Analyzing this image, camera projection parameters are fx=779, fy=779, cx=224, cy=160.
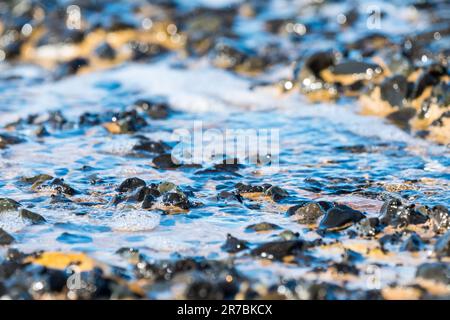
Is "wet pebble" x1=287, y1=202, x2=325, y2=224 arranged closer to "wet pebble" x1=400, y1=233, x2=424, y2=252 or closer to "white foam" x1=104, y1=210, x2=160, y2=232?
"wet pebble" x1=400, y1=233, x2=424, y2=252

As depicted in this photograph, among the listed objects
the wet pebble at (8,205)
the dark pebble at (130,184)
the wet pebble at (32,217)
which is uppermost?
the dark pebble at (130,184)

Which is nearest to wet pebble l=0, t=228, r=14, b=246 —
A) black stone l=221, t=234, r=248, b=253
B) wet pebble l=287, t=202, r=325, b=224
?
black stone l=221, t=234, r=248, b=253

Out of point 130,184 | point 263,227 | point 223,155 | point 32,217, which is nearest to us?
point 263,227

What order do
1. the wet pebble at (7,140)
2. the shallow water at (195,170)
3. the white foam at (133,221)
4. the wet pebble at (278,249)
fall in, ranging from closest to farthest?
the wet pebble at (278,249), the shallow water at (195,170), the white foam at (133,221), the wet pebble at (7,140)

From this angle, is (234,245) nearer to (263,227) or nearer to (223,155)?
(263,227)

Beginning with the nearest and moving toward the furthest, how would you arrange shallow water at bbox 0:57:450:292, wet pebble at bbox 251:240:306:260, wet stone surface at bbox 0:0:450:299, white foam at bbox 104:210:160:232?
wet stone surface at bbox 0:0:450:299 < wet pebble at bbox 251:240:306:260 < shallow water at bbox 0:57:450:292 < white foam at bbox 104:210:160:232

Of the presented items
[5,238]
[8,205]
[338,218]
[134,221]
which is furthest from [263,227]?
[8,205]

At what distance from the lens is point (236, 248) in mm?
4473

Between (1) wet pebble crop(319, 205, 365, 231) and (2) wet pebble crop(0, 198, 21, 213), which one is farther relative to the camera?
(2) wet pebble crop(0, 198, 21, 213)

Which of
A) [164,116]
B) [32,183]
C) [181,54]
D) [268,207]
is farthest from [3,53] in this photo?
[268,207]

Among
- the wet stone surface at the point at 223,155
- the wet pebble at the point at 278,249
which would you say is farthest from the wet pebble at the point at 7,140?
the wet pebble at the point at 278,249

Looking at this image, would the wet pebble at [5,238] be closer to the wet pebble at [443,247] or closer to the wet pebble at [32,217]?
the wet pebble at [32,217]

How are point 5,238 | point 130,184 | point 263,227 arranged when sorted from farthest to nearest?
point 130,184
point 263,227
point 5,238

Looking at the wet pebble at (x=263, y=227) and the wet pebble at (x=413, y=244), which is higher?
the wet pebble at (x=263, y=227)
